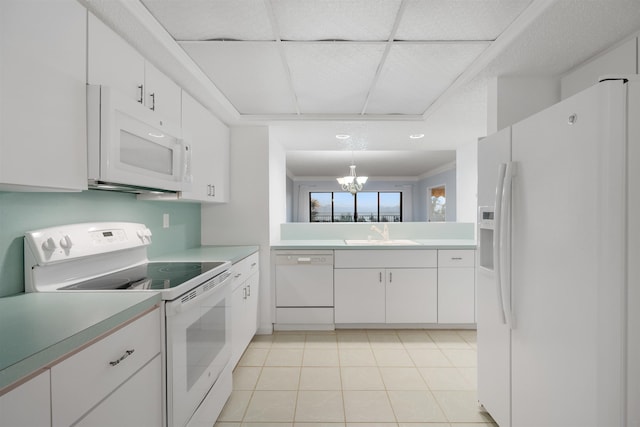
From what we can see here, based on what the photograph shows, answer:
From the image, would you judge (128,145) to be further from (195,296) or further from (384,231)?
(384,231)

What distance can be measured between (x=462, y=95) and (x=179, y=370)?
8.16 feet

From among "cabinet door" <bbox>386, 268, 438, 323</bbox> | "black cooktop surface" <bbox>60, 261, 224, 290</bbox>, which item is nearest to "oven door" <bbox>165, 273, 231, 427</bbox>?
"black cooktop surface" <bbox>60, 261, 224, 290</bbox>

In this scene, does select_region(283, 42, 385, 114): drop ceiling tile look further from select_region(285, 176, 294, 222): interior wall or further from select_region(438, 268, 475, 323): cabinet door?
select_region(285, 176, 294, 222): interior wall

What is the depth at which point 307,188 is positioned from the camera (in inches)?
386

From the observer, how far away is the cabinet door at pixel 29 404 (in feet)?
2.26

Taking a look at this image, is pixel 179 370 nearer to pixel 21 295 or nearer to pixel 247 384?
pixel 21 295

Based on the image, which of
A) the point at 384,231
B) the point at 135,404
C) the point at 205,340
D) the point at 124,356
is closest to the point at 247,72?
the point at 205,340

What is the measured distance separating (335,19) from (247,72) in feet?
2.61

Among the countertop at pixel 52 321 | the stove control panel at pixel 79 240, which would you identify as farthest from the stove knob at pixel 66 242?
the countertop at pixel 52 321

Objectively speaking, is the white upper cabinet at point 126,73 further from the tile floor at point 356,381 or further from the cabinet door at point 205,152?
the tile floor at point 356,381

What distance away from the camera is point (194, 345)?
1552 millimetres

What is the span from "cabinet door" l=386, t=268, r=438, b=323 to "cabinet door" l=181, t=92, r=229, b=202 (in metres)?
1.85

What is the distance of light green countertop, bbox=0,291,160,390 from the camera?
Result: 0.74 meters

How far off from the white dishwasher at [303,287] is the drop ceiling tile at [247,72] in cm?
143
